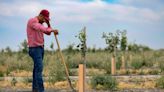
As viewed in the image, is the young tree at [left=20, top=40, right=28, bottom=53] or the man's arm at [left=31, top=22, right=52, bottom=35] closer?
the man's arm at [left=31, top=22, right=52, bottom=35]

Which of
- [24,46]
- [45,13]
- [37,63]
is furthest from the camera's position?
[24,46]

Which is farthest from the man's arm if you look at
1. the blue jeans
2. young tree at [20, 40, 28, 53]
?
young tree at [20, 40, 28, 53]

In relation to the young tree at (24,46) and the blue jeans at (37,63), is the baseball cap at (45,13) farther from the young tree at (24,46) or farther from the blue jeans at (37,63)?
the young tree at (24,46)

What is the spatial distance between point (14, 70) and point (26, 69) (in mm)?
790

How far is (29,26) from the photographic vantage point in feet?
54.4

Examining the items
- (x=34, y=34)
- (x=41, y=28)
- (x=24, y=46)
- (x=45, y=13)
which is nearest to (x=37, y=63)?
(x=34, y=34)

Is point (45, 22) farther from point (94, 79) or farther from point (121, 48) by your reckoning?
point (121, 48)

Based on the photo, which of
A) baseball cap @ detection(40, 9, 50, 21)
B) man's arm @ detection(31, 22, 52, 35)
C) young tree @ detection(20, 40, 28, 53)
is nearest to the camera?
man's arm @ detection(31, 22, 52, 35)

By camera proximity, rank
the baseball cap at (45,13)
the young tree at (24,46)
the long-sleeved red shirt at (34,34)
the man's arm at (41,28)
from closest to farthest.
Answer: the man's arm at (41,28), the long-sleeved red shirt at (34,34), the baseball cap at (45,13), the young tree at (24,46)

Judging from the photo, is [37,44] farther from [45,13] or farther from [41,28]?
[45,13]

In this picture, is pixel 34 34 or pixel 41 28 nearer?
pixel 41 28

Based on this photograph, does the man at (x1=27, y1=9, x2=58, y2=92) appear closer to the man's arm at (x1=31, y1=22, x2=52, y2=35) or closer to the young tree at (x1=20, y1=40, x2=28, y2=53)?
the man's arm at (x1=31, y1=22, x2=52, y2=35)

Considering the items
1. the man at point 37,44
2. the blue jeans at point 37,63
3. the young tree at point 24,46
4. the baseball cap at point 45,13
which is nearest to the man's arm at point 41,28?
the man at point 37,44

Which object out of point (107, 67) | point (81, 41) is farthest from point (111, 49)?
point (81, 41)
